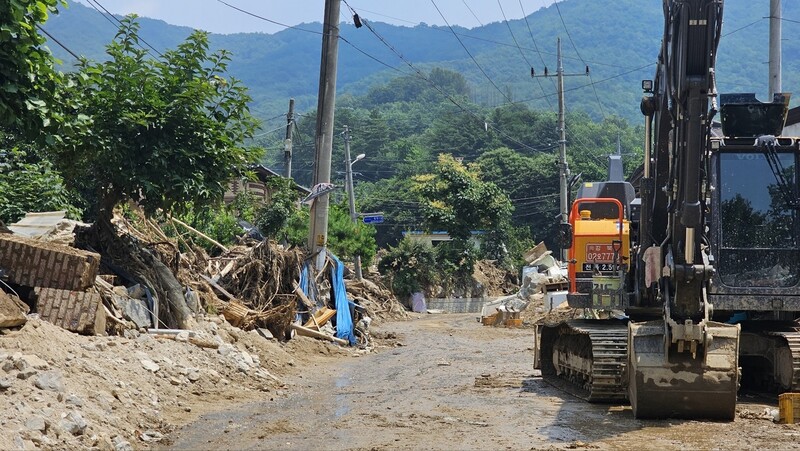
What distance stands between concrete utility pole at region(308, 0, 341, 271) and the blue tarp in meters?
0.81

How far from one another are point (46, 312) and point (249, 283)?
8.29 m

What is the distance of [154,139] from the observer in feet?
52.2

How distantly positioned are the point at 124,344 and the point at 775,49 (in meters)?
16.0

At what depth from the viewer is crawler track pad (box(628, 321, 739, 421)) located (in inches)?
394

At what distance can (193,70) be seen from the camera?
54.1ft

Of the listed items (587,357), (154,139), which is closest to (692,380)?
(587,357)

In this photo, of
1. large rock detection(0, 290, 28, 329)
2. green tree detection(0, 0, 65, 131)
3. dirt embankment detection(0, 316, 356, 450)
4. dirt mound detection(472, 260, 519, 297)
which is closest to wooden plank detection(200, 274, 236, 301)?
dirt embankment detection(0, 316, 356, 450)

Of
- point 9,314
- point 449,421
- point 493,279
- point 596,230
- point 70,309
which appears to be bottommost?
point 449,421

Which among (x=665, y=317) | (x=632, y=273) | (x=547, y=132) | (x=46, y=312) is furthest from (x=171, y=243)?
(x=547, y=132)

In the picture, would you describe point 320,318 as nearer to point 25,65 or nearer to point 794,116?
point 25,65

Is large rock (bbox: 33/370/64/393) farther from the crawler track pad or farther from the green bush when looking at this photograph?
the green bush

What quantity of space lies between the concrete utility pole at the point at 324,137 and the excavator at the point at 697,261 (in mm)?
8922

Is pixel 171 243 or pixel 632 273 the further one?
pixel 171 243

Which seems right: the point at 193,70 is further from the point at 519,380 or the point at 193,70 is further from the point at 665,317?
the point at 665,317
